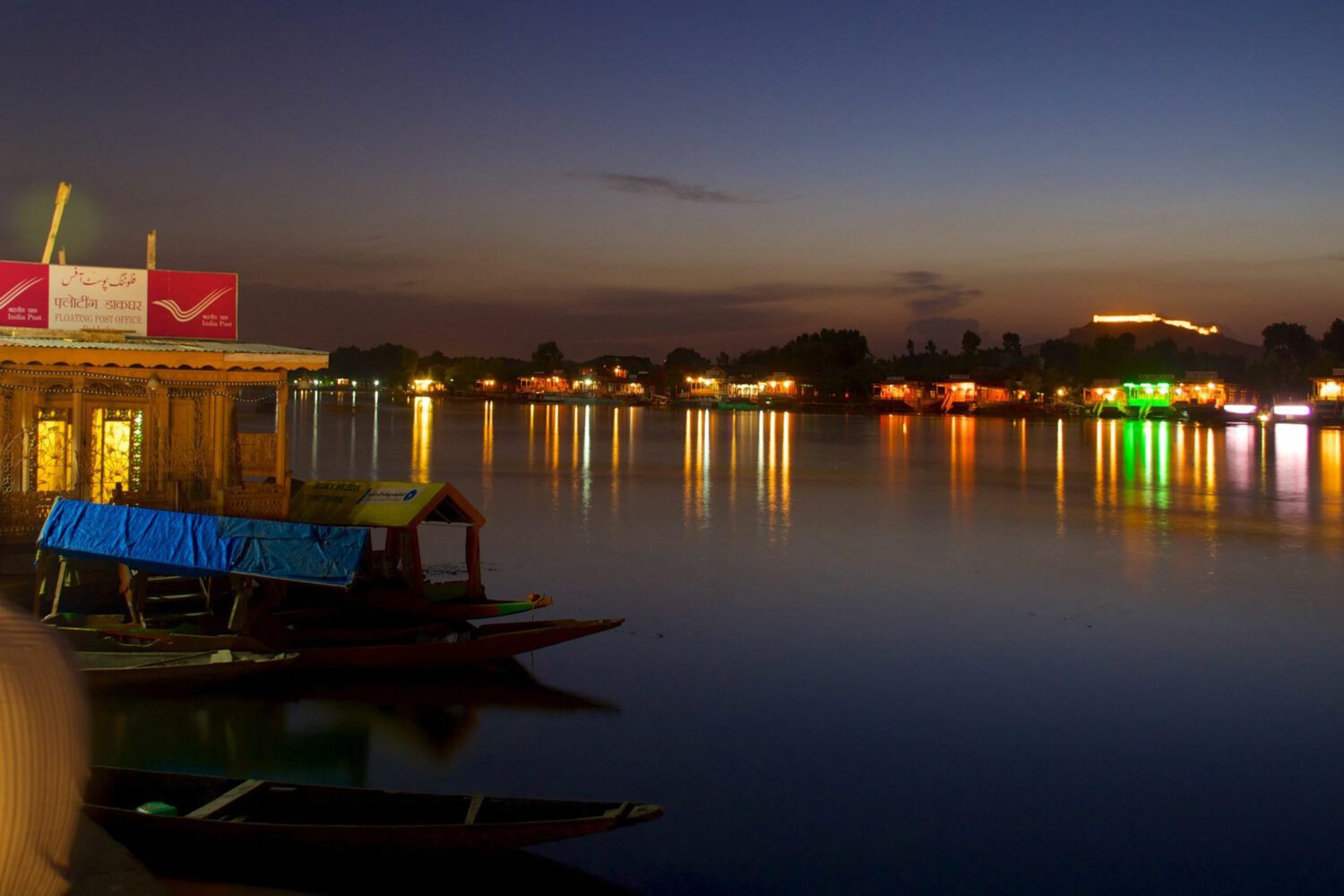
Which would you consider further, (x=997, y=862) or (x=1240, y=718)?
(x=1240, y=718)

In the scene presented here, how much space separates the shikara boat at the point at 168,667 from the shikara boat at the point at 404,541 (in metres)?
1.71

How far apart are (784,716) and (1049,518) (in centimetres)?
1716

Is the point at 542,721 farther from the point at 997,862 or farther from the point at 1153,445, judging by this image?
the point at 1153,445

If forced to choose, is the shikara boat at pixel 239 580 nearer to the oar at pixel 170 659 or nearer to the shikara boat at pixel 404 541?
the oar at pixel 170 659

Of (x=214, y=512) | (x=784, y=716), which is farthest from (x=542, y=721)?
(x=214, y=512)

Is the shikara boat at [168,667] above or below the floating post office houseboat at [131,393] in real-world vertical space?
below

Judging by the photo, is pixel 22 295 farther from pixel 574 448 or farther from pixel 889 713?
pixel 574 448

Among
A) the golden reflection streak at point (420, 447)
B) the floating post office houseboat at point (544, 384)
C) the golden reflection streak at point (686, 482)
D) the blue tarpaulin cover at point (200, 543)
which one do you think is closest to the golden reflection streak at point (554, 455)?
the golden reflection streak at point (686, 482)

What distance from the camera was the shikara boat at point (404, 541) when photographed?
10852 mm

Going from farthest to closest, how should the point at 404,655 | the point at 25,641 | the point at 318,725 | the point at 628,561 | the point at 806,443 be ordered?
the point at 806,443, the point at 628,561, the point at 404,655, the point at 318,725, the point at 25,641

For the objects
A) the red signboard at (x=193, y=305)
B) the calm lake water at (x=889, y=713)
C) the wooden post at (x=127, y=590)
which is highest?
the red signboard at (x=193, y=305)

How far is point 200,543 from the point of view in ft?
31.9

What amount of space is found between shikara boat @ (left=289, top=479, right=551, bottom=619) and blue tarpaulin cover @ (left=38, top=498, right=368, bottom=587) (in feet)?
2.67

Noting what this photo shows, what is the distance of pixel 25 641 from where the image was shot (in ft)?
15.7
